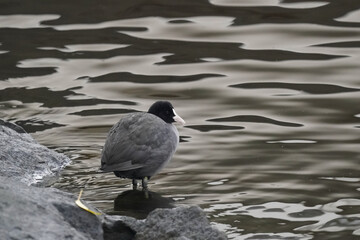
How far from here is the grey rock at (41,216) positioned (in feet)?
15.4

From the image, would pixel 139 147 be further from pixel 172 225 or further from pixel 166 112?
pixel 172 225

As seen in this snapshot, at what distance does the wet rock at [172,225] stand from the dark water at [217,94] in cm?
72

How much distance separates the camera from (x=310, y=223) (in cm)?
646

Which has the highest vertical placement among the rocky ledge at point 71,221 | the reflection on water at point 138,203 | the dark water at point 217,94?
the rocky ledge at point 71,221

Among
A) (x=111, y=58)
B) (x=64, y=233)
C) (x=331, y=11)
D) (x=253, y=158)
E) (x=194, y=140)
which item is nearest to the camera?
(x=64, y=233)

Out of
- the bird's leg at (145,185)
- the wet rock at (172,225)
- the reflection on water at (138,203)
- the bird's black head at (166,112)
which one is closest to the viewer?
the wet rock at (172,225)

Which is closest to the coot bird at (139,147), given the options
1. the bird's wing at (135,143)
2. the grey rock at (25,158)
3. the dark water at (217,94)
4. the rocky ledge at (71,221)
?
the bird's wing at (135,143)

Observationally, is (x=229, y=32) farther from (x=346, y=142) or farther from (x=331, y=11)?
(x=346, y=142)

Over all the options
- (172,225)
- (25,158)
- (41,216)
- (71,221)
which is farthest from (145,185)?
(41,216)

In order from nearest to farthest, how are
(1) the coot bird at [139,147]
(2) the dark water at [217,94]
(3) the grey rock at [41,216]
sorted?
(3) the grey rock at [41,216] → (2) the dark water at [217,94] → (1) the coot bird at [139,147]

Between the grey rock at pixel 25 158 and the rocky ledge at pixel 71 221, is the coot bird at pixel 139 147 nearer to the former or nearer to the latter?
the grey rock at pixel 25 158

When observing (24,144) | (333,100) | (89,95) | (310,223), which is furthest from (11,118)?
(310,223)

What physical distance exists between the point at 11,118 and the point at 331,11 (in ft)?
14.2

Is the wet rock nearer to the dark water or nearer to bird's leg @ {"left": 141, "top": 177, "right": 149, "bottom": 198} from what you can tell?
the dark water
